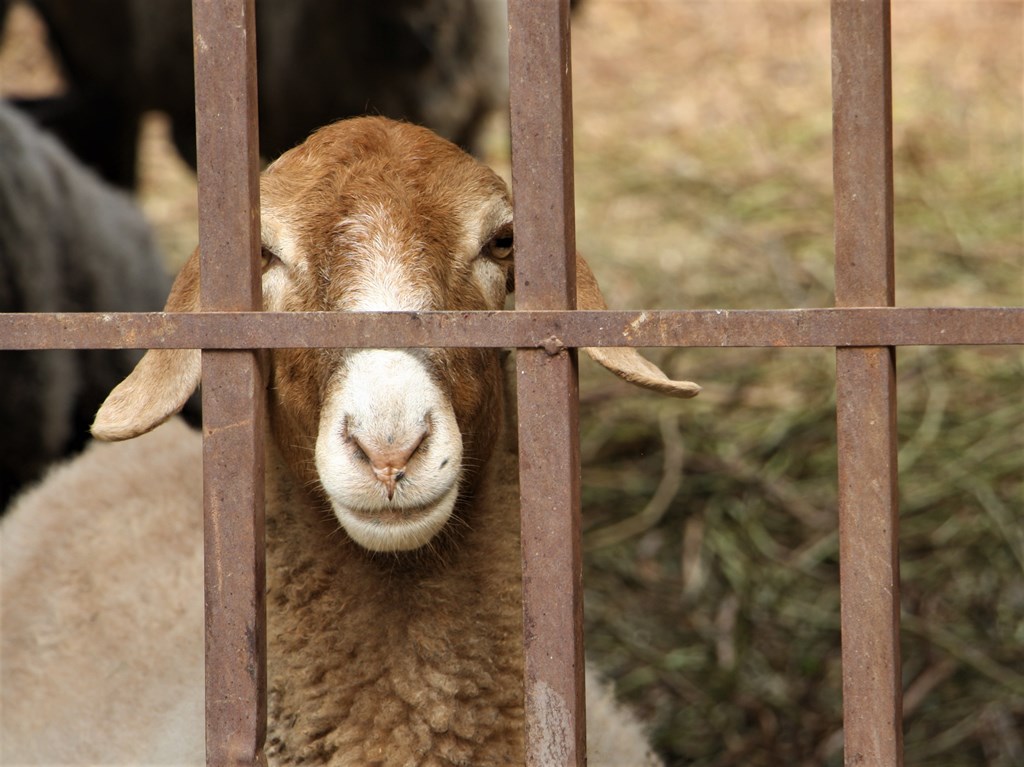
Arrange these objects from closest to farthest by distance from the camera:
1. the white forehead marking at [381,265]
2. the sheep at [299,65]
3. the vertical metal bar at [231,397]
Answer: the vertical metal bar at [231,397]
the white forehead marking at [381,265]
the sheep at [299,65]

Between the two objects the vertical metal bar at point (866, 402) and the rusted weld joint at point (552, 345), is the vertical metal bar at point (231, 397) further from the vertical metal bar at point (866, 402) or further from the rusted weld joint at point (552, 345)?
the vertical metal bar at point (866, 402)

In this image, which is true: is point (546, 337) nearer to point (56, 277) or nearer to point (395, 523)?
point (395, 523)

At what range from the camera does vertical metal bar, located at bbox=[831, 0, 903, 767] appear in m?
1.77

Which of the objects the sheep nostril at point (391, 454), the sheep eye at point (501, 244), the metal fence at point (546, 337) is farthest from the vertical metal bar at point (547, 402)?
the sheep eye at point (501, 244)

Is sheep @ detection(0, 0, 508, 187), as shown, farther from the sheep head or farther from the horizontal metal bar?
the horizontal metal bar

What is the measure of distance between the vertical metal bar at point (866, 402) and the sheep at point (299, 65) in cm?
418

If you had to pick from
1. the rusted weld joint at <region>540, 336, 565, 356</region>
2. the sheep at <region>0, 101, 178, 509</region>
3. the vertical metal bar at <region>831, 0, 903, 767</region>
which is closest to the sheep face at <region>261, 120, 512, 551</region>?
the rusted weld joint at <region>540, 336, 565, 356</region>

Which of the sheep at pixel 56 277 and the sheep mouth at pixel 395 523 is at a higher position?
the sheep at pixel 56 277

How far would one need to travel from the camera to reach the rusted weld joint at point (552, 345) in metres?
1.83

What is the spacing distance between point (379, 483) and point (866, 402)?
70 centimetres

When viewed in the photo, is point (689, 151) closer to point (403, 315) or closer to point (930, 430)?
point (930, 430)

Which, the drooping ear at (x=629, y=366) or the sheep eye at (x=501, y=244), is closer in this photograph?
the drooping ear at (x=629, y=366)

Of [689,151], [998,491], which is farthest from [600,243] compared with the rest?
[998,491]

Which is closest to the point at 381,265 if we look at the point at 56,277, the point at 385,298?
the point at 385,298
